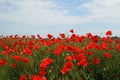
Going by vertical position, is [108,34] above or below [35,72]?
above

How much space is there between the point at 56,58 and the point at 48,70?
3.11 ft

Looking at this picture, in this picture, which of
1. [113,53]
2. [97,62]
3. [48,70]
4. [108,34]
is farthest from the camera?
[108,34]

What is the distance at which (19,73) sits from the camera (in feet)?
24.6

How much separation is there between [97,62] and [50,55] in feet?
6.56

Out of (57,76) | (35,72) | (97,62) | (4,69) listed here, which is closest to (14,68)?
(4,69)

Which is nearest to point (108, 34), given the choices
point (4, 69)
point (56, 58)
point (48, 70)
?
point (56, 58)

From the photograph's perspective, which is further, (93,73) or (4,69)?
(4,69)

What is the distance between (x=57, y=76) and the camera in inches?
264

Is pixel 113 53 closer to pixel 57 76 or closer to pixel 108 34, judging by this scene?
pixel 108 34

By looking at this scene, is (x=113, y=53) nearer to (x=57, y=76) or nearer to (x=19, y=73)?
(x=57, y=76)

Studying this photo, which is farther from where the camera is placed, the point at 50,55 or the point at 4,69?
the point at 50,55

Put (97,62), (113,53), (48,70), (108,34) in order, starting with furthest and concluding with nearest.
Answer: (108,34) → (113,53) → (48,70) → (97,62)

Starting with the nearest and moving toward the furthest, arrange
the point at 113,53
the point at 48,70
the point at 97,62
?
the point at 97,62, the point at 48,70, the point at 113,53

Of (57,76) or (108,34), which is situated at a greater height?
(108,34)
